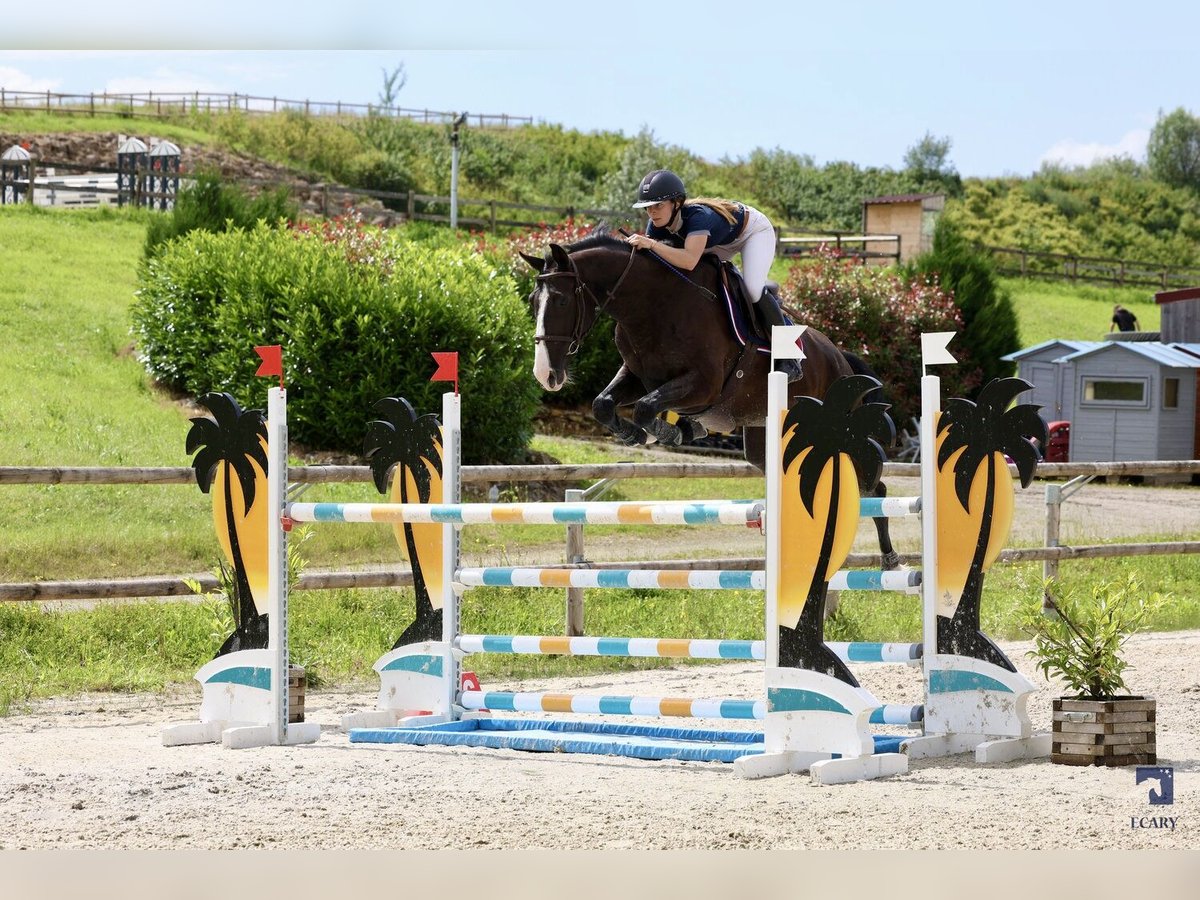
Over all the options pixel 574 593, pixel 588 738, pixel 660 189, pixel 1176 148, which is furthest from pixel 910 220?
pixel 1176 148

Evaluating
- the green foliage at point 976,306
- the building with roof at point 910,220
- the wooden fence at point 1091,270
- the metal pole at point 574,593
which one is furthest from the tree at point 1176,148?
the metal pole at point 574,593

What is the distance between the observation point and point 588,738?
4.61 m

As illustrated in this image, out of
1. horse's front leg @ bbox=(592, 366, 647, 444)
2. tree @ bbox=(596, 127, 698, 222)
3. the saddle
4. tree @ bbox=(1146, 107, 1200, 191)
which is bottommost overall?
horse's front leg @ bbox=(592, 366, 647, 444)

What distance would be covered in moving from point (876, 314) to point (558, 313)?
15.2 meters

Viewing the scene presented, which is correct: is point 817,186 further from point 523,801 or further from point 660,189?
point 523,801

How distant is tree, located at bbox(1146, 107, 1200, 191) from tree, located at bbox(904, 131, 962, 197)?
10304 millimetres

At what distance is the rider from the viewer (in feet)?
16.9

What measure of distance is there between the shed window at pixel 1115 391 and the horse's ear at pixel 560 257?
1463cm

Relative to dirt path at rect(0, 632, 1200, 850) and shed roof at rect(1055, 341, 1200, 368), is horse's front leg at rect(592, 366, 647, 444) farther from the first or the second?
shed roof at rect(1055, 341, 1200, 368)

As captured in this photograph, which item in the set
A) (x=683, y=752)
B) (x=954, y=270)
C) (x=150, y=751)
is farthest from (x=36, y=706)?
(x=954, y=270)

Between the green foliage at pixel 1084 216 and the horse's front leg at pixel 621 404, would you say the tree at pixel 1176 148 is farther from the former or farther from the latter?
the horse's front leg at pixel 621 404

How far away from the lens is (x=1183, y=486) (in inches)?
699

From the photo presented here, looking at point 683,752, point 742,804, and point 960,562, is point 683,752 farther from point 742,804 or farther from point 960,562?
point 960,562

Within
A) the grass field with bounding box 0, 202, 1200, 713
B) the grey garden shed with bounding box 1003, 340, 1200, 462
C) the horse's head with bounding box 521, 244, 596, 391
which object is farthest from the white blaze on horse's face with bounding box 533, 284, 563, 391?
the grey garden shed with bounding box 1003, 340, 1200, 462
